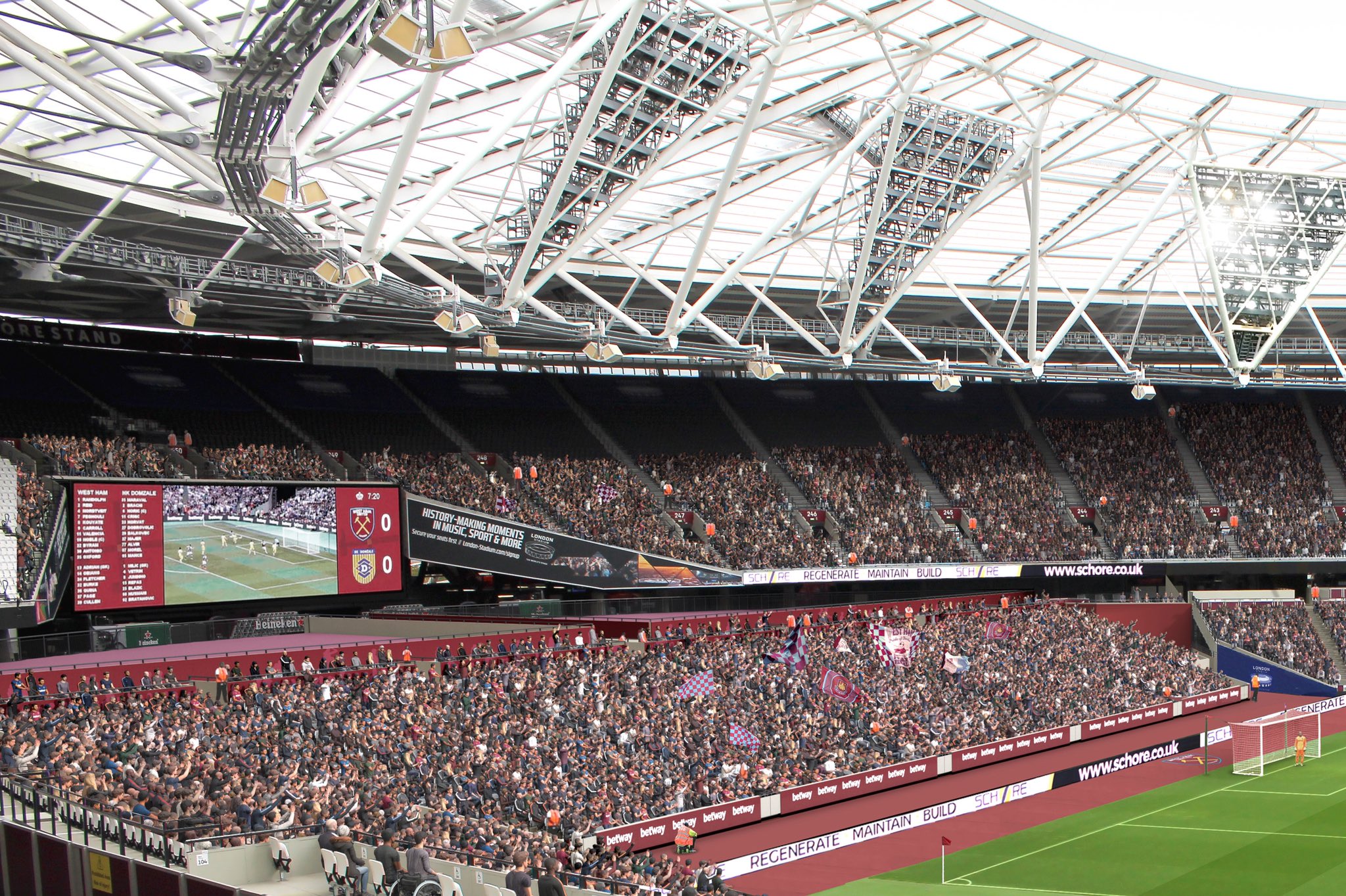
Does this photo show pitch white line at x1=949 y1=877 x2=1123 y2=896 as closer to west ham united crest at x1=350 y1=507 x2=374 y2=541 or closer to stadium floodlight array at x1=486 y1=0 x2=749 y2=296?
stadium floodlight array at x1=486 y1=0 x2=749 y2=296

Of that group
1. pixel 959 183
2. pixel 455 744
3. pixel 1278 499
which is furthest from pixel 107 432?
pixel 1278 499

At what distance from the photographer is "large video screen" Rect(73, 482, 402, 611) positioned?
32.8 meters

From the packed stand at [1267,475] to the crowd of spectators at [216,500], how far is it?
41.9 metres

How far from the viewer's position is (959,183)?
34.2m

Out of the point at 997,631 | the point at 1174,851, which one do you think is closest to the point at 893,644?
the point at 997,631

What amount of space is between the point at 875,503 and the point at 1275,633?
1744 centimetres

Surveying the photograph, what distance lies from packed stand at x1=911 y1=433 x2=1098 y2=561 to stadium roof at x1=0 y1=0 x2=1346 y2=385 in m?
8.11

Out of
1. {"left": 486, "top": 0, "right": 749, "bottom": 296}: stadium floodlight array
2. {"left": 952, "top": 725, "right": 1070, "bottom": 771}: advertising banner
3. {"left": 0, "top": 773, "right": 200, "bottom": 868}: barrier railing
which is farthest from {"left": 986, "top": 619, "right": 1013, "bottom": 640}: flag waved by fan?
{"left": 0, "top": 773, "right": 200, "bottom": 868}: barrier railing

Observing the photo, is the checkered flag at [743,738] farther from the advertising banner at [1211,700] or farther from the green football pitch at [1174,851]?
the advertising banner at [1211,700]

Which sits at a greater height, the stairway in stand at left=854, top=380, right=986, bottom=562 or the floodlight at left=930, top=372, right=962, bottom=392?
the floodlight at left=930, top=372, right=962, bottom=392

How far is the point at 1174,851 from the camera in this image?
2956 centimetres

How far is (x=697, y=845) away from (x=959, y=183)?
1908 cm

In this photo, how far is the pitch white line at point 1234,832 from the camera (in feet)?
98.8

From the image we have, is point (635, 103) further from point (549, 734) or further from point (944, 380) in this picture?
point (944, 380)
